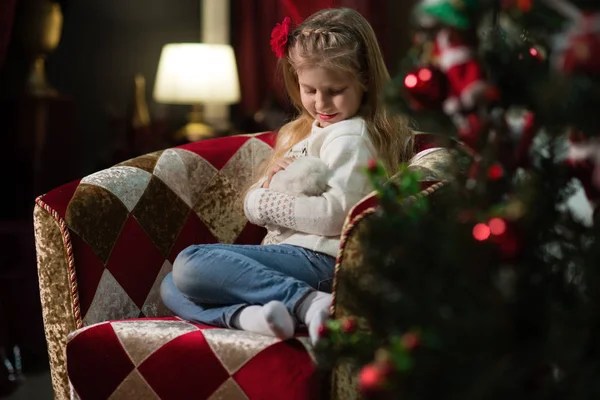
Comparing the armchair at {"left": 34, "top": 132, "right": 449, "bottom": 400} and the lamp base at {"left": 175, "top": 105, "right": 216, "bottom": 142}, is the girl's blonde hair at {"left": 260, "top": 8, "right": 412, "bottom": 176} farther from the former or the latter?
the lamp base at {"left": 175, "top": 105, "right": 216, "bottom": 142}

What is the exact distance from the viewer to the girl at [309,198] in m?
1.74

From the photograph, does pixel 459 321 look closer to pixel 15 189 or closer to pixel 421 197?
pixel 421 197

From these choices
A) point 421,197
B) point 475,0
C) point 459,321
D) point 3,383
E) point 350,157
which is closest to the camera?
point 459,321

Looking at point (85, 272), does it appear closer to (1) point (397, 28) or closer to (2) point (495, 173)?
(2) point (495, 173)

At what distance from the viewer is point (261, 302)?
172cm

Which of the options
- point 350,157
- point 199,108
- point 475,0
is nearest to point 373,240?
point 475,0

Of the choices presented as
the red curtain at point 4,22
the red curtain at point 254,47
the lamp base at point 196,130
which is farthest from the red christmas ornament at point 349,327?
the red curtain at point 254,47

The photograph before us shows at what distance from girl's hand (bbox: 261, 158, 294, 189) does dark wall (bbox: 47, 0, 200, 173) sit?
2427 millimetres

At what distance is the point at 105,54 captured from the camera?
4.43 metres

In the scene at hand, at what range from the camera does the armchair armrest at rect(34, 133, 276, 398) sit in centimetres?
181

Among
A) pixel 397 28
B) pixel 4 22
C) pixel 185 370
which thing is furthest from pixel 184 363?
pixel 397 28

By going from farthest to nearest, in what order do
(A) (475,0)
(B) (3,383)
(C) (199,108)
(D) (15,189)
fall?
Result: 1. (C) (199,108)
2. (D) (15,189)
3. (B) (3,383)
4. (A) (475,0)

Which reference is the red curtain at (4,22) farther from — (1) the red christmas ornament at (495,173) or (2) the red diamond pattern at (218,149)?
(1) the red christmas ornament at (495,173)

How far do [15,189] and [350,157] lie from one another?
1.85 m
